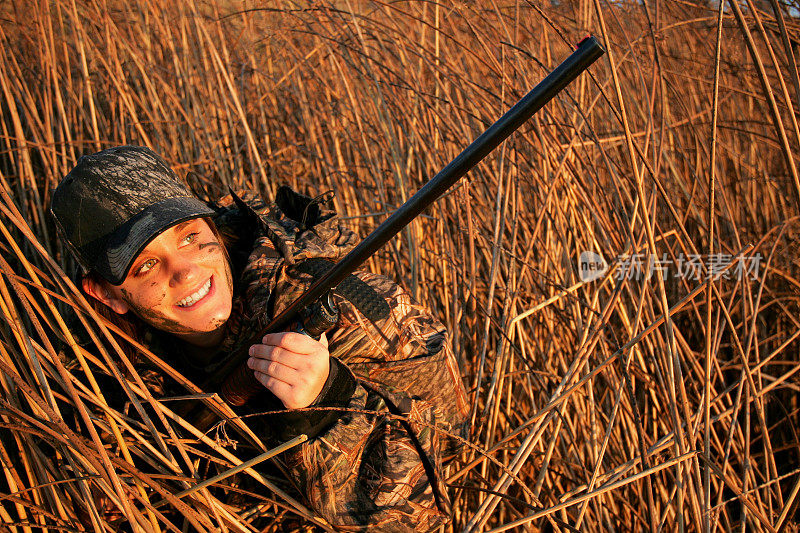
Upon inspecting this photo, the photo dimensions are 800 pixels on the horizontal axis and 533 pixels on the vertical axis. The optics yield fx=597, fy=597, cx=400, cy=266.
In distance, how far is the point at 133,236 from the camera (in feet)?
3.67

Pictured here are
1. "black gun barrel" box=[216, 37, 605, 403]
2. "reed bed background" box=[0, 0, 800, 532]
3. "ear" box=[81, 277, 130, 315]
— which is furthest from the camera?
"ear" box=[81, 277, 130, 315]

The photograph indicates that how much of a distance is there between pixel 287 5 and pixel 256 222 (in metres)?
1.15

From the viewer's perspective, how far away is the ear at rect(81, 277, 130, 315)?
125 cm

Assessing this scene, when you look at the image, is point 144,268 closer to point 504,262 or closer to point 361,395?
point 361,395

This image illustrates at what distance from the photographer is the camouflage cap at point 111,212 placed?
113 centimetres

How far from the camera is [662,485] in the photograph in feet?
5.07

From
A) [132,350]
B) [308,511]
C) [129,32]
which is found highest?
[129,32]

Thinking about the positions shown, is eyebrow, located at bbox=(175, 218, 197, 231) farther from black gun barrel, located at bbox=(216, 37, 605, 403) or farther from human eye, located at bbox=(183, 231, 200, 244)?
black gun barrel, located at bbox=(216, 37, 605, 403)

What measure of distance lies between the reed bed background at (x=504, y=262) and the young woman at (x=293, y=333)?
0.10 meters

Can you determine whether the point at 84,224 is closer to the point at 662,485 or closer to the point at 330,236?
the point at 330,236

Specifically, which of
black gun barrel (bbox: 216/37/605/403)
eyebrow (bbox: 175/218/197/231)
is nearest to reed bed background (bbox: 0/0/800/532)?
eyebrow (bbox: 175/218/197/231)

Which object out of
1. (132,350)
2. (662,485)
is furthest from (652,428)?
(132,350)

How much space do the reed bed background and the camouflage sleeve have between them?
0.30 ft

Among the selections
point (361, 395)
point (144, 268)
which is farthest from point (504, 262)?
point (144, 268)
